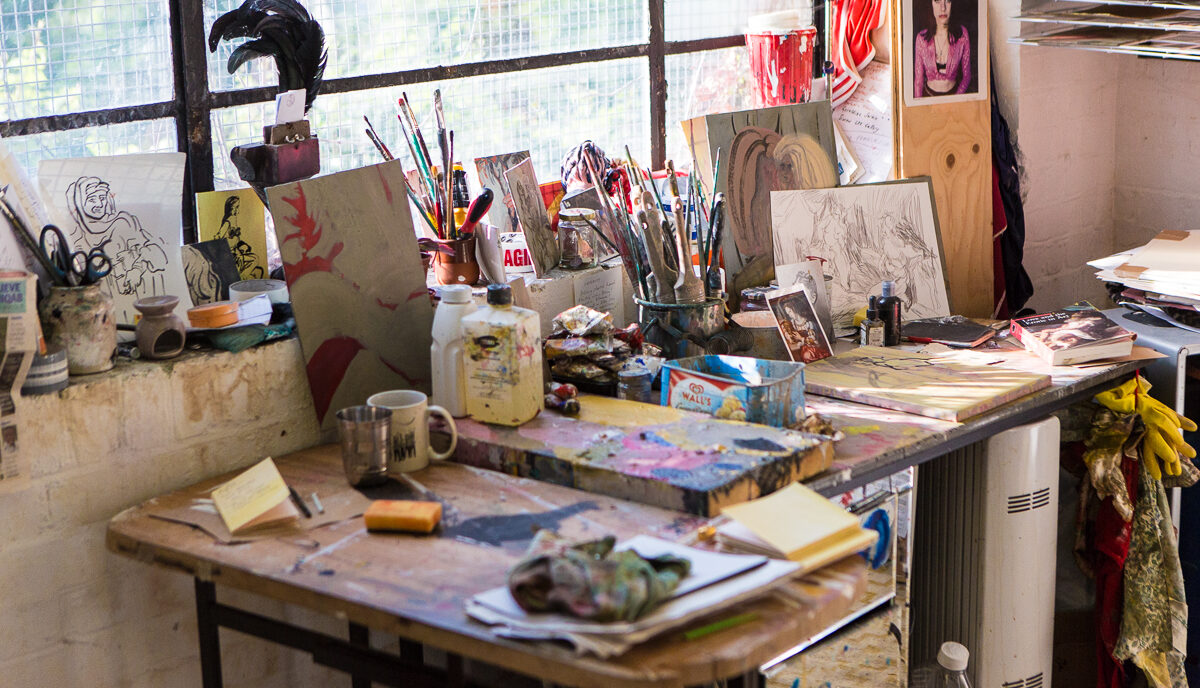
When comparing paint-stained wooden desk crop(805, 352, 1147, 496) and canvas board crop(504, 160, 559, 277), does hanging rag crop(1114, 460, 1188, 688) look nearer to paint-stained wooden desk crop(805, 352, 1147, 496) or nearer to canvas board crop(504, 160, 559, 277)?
paint-stained wooden desk crop(805, 352, 1147, 496)

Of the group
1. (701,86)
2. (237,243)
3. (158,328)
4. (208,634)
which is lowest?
(208,634)

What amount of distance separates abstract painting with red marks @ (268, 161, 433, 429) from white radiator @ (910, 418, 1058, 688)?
1.07 m

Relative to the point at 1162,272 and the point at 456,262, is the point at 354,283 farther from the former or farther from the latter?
the point at 1162,272

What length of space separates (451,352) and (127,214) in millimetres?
572

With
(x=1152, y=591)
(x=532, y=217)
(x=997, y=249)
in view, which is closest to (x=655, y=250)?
(x=532, y=217)

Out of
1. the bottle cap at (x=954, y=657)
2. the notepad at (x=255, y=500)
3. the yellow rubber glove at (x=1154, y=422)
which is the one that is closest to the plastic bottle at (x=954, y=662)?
the bottle cap at (x=954, y=657)

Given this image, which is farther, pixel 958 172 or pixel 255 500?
pixel 958 172

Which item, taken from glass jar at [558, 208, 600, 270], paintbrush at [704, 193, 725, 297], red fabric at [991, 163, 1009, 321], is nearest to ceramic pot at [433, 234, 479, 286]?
glass jar at [558, 208, 600, 270]

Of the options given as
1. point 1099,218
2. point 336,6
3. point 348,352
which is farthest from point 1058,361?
point 336,6

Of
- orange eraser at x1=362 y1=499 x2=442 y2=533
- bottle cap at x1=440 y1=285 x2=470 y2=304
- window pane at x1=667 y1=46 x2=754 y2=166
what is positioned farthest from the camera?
window pane at x1=667 y1=46 x2=754 y2=166

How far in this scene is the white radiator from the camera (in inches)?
93.7

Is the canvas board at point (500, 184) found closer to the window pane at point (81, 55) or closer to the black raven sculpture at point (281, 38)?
the black raven sculpture at point (281, 38)

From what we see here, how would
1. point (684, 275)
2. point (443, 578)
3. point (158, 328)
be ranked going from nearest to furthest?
point (443, 578) < point (158, 328) < point (684, 275)

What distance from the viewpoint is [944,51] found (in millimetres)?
2971
